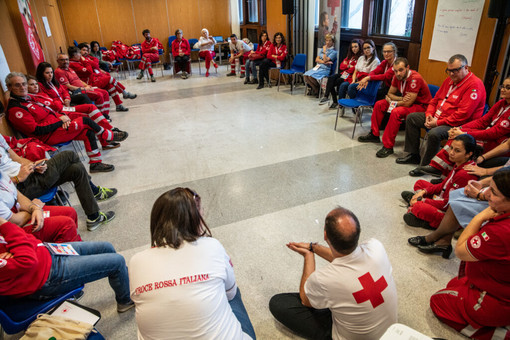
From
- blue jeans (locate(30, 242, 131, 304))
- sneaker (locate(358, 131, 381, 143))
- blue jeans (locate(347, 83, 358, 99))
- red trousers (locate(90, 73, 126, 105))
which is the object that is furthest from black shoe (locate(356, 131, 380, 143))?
red trousers (locate(90, 73, 126, 105))

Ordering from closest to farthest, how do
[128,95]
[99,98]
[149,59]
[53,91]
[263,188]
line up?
[263,188], [53,91], [99,98], [128,95], [149,59]

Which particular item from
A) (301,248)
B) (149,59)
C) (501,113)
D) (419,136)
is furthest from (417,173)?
(149,59)

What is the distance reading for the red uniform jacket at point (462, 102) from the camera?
3.36 metres

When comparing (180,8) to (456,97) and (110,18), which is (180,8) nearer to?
(110,18)

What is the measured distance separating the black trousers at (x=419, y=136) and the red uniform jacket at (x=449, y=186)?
90 cm

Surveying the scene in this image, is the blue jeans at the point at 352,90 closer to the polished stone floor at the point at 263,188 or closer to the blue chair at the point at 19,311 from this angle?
the polished stone floor at the point at 263,188

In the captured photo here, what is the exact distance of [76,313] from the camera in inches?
61.4

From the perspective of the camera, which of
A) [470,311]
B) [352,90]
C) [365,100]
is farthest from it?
[352,90]

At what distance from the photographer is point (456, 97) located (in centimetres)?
346

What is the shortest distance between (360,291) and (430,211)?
159 cm

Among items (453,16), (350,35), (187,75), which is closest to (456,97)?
(453,16)

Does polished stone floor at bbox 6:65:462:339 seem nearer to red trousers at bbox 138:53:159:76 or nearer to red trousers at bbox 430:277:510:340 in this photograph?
red trousers at bbox 430:277:510:340

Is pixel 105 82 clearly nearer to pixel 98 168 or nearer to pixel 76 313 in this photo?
pixel 98 168

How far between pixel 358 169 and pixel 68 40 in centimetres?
988
